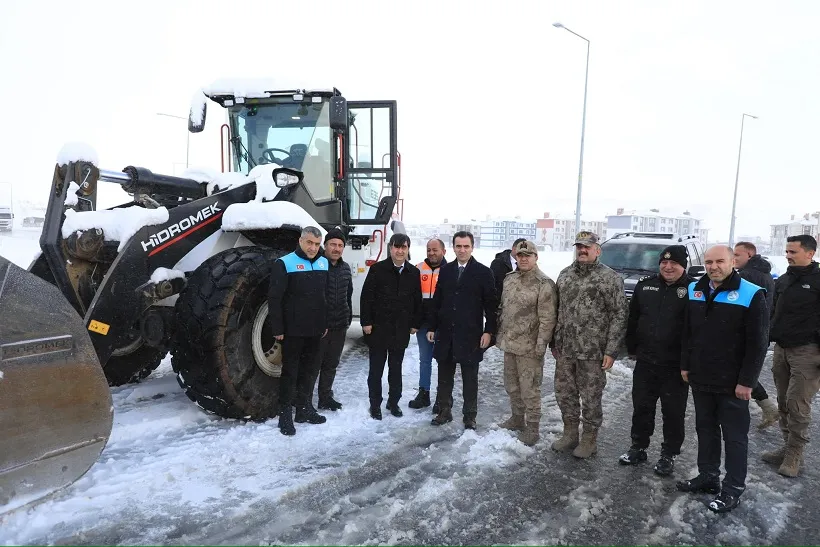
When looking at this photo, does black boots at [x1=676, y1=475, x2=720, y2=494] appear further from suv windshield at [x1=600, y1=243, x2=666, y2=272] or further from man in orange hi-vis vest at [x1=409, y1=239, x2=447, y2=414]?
suv windshield at [x1=600, y1=243, x2=666, y2=272]

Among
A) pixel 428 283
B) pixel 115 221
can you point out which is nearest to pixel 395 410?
pixel 428 283

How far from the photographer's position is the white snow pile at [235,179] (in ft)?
15.8

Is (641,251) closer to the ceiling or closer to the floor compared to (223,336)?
closer to the ceiling

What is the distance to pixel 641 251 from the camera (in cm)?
1029

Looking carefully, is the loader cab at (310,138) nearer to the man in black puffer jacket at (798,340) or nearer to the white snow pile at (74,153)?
the white snow pile at (74,153)

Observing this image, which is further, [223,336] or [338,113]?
[338,113]

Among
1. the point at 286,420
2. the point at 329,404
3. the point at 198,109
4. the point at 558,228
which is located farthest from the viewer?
the point at 558,228

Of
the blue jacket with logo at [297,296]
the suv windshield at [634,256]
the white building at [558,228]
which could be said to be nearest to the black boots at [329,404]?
the blue jacket with logo at [297,296]

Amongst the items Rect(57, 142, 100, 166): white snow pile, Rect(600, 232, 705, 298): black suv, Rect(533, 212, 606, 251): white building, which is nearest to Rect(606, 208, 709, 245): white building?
Rect(533, 212, 606, 251): white building

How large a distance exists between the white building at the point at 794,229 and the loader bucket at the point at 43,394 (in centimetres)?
6157

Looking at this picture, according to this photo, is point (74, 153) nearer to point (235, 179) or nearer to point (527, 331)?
point (235, 179)

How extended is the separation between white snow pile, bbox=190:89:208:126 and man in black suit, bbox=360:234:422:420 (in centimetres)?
285

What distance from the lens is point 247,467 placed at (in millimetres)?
3525

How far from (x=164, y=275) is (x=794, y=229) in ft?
284
